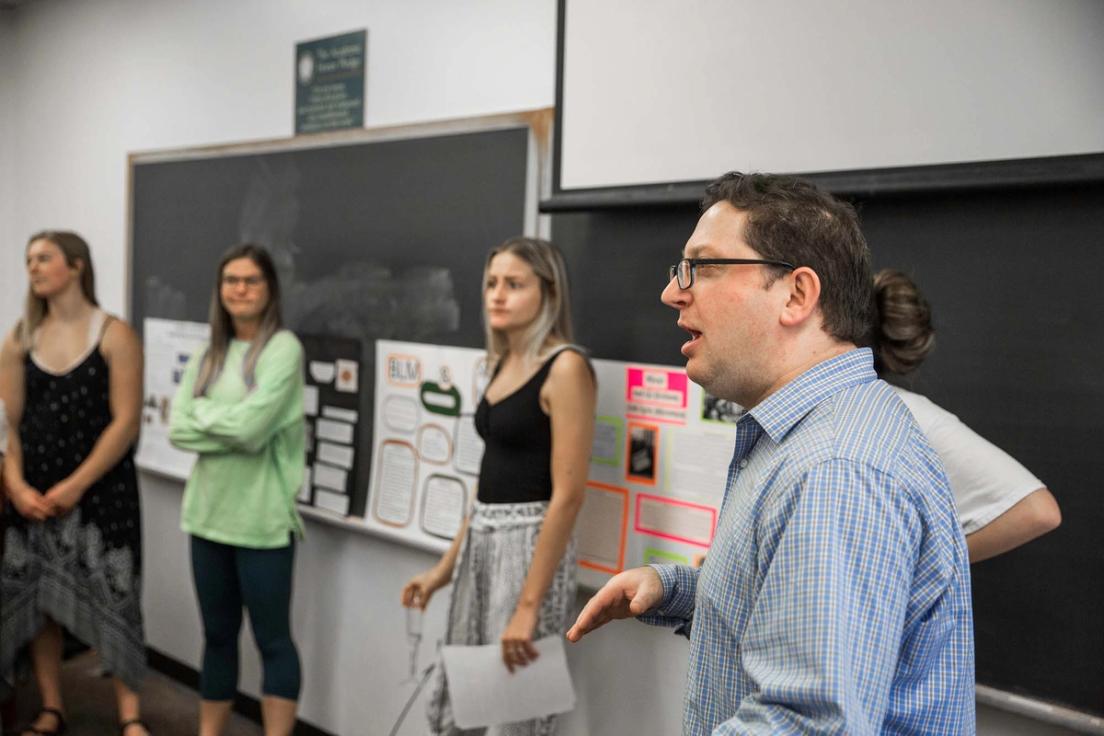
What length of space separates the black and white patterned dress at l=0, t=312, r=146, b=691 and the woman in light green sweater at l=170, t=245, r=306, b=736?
0.36m

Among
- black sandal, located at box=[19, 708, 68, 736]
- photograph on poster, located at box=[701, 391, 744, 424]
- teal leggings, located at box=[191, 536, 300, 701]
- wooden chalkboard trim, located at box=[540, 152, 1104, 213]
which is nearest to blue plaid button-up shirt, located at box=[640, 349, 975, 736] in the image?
wooden chalkboard trim, located at box=[540, 152, 1104, 213]

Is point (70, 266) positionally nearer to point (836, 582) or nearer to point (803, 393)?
point (803, 393)

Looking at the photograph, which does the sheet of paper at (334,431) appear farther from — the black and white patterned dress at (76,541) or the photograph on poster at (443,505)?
the black and white patterned dress at (76,541)

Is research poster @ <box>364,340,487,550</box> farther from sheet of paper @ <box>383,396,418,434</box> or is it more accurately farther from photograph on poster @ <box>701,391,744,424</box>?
photograph on poster @ <box>701,391,744,424</box>

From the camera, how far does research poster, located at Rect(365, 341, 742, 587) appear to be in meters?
2.16

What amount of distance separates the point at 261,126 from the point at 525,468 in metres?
1.71

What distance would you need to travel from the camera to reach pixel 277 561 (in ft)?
9.00

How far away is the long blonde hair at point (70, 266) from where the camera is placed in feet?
9.89

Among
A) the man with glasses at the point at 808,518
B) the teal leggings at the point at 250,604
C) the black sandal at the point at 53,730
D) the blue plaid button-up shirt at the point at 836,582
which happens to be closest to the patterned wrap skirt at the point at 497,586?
the teal leggings at the point at 250,604

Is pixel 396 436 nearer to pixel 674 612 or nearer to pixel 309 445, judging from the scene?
pixel 309 445

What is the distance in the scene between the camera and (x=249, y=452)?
271 cm

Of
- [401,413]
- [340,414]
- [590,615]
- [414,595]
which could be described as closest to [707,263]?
[590,615]

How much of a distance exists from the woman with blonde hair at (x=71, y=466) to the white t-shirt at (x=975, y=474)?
232cm

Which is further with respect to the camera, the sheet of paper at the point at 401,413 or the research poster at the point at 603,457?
the sheet of paper at the point at 401,413
